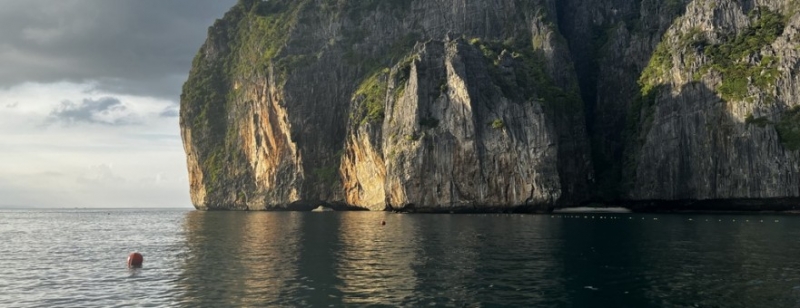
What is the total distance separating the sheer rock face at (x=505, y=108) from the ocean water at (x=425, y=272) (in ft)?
202

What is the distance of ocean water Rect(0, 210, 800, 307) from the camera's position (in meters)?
29.6

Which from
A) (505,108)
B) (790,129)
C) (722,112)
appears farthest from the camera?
(505,108)

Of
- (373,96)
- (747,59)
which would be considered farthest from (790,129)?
(373,96)

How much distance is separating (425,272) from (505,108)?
314 ft

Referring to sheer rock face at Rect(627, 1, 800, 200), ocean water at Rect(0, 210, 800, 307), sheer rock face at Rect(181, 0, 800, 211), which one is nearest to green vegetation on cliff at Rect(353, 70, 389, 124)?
sheer rock face at Rect(181, 0, 800, 211)

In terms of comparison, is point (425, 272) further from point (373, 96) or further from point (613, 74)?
point (613, 74)

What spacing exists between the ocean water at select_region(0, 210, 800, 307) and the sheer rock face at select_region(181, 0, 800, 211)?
61.5m

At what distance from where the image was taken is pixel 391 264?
137 feet

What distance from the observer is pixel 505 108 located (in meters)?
129

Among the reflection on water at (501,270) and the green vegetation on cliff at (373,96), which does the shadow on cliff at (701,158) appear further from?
the green vegetation on cliff at (373,96)

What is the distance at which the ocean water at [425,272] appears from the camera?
97.2ft

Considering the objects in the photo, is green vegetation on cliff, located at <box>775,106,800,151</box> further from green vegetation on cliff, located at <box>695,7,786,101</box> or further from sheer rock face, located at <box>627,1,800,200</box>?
green vegetation on cliff, located at <box>695,7,786,101</box>

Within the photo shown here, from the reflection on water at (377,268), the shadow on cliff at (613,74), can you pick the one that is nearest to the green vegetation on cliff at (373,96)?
the shadow on cliff at (613,74)

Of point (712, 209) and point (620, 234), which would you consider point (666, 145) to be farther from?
point (620, 234)
